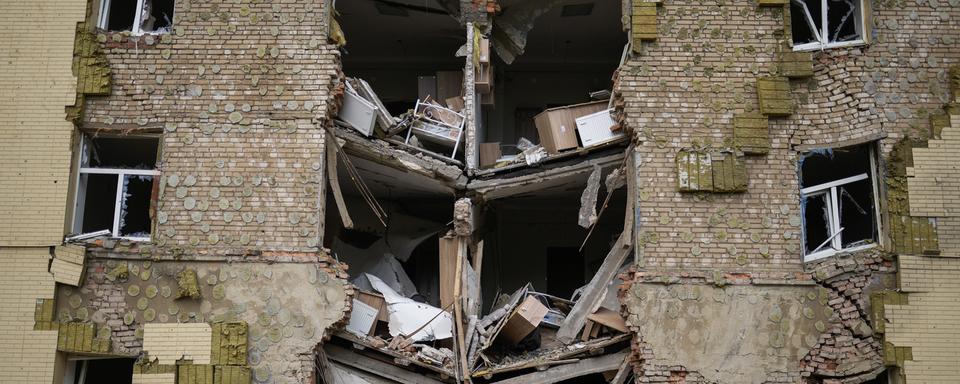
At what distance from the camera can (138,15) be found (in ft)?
39.7

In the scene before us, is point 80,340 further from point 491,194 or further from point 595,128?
point 595,128

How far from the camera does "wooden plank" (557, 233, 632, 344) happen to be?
466 inches

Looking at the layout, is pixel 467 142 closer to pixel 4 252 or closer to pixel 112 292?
pixel 112 292

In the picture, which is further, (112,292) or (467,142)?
(467,142)

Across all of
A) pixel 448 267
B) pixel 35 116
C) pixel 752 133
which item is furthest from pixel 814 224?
pixel 35 116

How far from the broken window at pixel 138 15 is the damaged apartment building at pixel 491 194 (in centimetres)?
6

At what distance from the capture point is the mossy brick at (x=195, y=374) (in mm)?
10836

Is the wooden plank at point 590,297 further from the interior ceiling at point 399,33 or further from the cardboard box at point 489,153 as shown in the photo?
the interior ceiling at point 399,33

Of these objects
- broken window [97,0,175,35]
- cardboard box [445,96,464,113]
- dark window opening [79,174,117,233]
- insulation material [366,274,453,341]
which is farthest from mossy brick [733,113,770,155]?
dark window opening [79,174,117,233]

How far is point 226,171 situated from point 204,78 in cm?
132

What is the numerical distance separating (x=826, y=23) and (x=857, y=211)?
2.66 metres

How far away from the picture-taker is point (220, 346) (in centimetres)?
1094

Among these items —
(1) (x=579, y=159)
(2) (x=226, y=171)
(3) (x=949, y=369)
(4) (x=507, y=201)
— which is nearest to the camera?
(3) (x=949, y=369)

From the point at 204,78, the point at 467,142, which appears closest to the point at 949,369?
the point at 467,142
